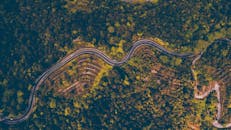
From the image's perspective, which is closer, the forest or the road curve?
the forest

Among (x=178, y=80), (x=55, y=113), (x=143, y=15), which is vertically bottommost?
(x=55, y=113)

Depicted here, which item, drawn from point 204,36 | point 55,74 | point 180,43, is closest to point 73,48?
point 55,74

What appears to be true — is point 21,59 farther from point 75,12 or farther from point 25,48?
point 75,12

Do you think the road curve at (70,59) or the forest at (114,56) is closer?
the forest at (114,56)

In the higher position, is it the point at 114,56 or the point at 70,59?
the point at 114,56

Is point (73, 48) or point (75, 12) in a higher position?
point (75, 12)

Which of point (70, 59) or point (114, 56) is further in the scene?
point (114, 56)

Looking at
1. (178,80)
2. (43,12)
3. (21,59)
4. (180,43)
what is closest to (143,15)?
(180,43)

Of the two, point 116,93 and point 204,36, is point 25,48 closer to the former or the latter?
point 116,93

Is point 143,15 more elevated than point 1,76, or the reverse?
point 143,15
